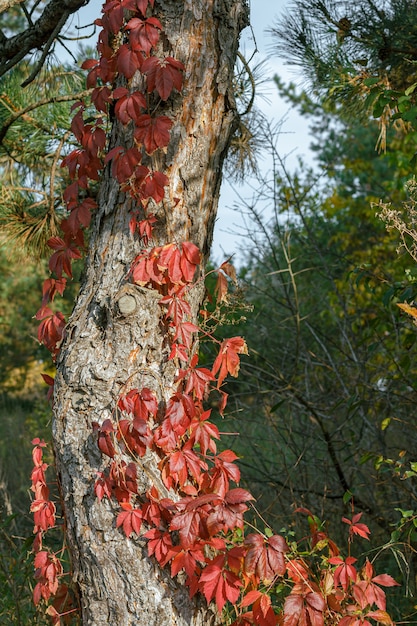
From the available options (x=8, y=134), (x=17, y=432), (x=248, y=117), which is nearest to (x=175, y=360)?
(x=248, y=117)

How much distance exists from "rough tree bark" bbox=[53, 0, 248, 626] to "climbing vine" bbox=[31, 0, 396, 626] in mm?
38

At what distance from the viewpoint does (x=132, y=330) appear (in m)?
1.96

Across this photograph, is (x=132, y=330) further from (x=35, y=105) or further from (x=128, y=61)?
(x=35, y=105)

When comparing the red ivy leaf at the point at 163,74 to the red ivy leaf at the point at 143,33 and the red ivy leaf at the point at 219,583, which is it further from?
the red ivy leaf at the point at 219,583

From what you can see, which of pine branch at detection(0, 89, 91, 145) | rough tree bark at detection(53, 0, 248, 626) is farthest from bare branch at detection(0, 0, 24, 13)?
rough tree bark at detection(53, 0, 248, 626)

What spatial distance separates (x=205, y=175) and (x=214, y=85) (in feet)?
0.92

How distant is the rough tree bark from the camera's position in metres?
1.90

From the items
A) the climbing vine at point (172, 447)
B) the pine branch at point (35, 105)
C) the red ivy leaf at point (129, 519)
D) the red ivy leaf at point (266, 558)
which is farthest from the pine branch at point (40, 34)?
the red ivy leaf at point (266, 558)

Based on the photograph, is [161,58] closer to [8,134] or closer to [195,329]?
[195,329]

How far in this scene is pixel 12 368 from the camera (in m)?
10.7

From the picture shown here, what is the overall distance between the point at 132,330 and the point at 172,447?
359 millimetres

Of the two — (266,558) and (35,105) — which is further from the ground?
(35,105)

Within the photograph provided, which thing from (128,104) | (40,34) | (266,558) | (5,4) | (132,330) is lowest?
(266,558)

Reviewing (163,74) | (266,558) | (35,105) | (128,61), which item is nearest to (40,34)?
(35,105)
